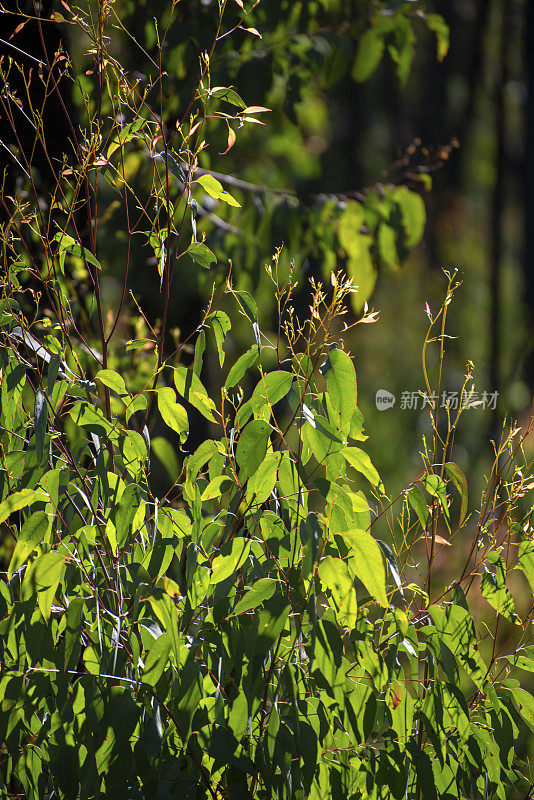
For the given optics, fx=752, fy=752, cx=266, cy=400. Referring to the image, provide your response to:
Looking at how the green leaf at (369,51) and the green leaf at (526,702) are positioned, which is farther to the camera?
the green leaf at (369,51)

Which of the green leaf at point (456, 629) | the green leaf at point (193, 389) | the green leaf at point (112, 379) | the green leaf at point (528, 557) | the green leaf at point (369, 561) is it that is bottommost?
the green leaf at point (456, 629)

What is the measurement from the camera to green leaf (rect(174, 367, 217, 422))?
19.0 inches

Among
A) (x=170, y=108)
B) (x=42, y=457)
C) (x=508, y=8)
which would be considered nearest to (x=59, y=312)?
(x=42, y=457)

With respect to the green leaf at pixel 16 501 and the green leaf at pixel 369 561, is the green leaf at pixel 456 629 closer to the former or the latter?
the green leaf at pixel 369 561

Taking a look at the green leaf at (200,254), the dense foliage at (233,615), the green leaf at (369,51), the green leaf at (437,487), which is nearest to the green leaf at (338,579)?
the dense foliage at (233,615)

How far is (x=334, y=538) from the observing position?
439 mm

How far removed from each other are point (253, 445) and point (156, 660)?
14 centimetres

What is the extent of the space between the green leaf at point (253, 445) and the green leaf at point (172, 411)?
9 cm

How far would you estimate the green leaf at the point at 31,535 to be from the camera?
17.3 inches

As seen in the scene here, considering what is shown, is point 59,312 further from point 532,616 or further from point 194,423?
point 194,423

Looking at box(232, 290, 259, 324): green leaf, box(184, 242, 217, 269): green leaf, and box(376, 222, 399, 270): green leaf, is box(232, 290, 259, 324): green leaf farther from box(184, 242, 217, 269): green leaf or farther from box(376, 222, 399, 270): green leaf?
box(376, 222, 399, 270): green leaf

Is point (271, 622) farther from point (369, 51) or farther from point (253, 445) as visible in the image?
point (369, 51)

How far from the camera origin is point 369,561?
16.2 inches

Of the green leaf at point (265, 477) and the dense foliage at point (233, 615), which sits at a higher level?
the green leaf at point (265, 477)
